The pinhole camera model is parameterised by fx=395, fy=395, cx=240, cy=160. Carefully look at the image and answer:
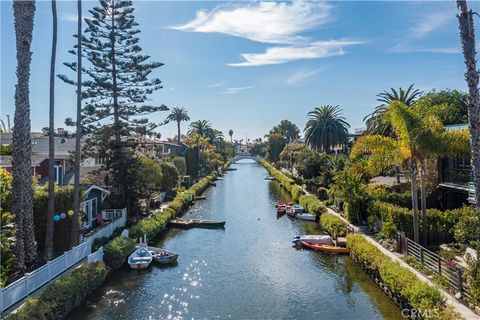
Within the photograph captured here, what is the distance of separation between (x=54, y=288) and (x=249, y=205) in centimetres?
3604

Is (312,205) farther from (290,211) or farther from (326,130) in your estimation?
(326,130)

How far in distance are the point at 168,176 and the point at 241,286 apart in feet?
96.3

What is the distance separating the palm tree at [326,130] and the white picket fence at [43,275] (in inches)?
1812

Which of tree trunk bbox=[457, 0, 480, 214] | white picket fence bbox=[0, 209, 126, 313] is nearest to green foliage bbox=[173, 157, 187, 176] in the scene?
white picket fence bbox=[0, 209, 126, 313]

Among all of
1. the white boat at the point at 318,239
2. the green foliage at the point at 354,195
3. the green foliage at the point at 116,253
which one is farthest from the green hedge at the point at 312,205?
the green foliage at the point at 116,253

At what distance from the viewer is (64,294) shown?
15.5m

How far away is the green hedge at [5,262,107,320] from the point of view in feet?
43.9

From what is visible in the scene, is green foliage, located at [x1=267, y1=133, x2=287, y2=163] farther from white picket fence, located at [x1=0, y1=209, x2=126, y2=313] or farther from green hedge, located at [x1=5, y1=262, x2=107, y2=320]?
green hedge, located at [x1=5, y1=262, x2=107, y2=320]

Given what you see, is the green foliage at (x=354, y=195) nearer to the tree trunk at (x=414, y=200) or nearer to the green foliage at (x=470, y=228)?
the tree trunk at (x=414, y=200)

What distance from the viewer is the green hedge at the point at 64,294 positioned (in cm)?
1339

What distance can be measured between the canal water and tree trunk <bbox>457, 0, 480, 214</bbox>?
7.12 meters

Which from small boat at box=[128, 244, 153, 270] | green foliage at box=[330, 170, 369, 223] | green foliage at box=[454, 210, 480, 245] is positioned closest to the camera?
green foliage at box=[454, 210, 480, 245]

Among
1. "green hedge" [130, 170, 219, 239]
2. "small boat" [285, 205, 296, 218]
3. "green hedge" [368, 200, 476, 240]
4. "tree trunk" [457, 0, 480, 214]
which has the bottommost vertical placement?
"small boat" [285, 205, 296, 218]

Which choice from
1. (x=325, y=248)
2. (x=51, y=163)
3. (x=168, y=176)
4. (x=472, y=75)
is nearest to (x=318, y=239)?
(x=325, y=248)
